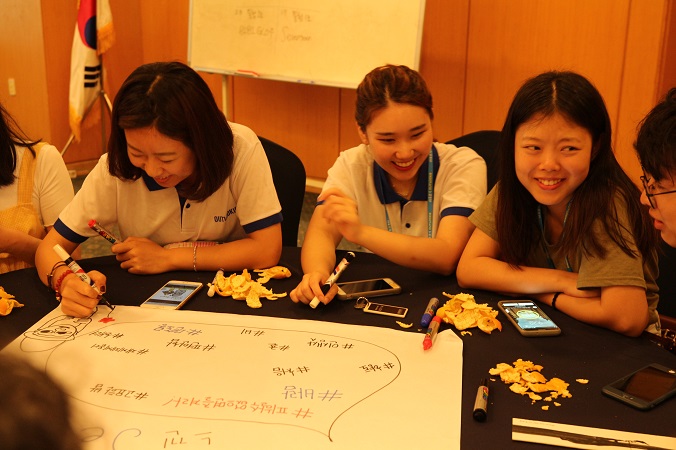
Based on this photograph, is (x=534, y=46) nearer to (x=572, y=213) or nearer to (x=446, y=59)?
(x=446, y=59)

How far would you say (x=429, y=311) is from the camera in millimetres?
1566

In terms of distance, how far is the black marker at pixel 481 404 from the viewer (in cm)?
116

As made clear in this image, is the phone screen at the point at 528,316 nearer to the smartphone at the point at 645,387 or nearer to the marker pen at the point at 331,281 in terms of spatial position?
the smartphone at the point at 645,387

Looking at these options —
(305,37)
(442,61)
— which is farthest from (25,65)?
(442,61)

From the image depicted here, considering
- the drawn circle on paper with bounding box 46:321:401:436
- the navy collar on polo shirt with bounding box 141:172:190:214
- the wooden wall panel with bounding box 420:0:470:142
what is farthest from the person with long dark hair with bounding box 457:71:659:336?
the wooden wall panel with bounding box 420:0:470:142

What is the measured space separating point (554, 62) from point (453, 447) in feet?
12.0

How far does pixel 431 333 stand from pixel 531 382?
25 centimetres

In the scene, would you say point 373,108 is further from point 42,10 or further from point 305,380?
point 42,10

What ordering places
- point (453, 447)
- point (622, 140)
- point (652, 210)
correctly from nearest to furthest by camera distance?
point (453, 447) < point (652, 210) < point (622, 140)

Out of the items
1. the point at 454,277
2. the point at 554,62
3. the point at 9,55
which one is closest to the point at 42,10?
the point at 9,55

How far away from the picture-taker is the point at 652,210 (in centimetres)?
140

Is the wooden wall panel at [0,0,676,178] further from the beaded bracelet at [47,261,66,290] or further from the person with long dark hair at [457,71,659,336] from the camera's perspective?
the beaded bracelet at [47,261,66,290]

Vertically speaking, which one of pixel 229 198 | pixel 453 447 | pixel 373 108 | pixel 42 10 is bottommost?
pixel 453 447

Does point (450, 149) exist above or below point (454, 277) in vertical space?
above
